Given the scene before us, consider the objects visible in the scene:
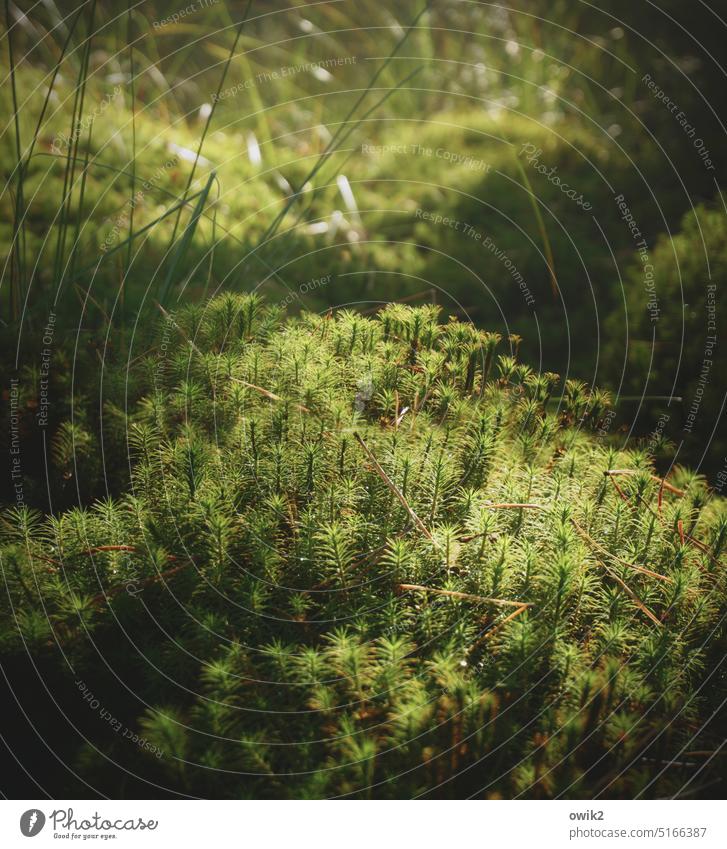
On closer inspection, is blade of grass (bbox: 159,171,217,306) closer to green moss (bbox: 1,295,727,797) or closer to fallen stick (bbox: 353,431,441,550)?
green moss (bbox: 1,295,727,797)

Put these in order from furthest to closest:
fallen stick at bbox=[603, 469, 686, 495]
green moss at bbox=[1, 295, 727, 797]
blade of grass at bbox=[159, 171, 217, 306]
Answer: blade of grass at bbox=[159, 171, 217, 306]
fallen stick at bbox=[603, 469, 686, 495]
green moss at bbox=[1, 295, 727, 797]

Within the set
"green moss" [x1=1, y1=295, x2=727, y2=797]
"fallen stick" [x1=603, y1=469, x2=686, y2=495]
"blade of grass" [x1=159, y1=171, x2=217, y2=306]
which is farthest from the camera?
"blade of grass" [x1=159, y1=171, x2=217, y2=306]

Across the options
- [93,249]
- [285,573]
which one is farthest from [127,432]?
[93,249]

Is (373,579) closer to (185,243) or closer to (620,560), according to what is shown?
(620,560)

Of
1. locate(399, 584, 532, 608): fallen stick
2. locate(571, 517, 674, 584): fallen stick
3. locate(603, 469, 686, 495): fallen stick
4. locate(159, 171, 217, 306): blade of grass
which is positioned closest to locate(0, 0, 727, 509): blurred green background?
locate(159, 171, 217, 306): blade of grass

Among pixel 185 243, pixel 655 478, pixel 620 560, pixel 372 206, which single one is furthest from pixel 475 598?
pixel 372 206

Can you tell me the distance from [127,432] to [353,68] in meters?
3.41

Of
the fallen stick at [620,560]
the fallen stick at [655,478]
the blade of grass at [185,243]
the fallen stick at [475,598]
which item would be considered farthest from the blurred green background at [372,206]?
the fallen stick at [475,598]

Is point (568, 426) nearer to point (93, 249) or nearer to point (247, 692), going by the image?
point (247, 692)
